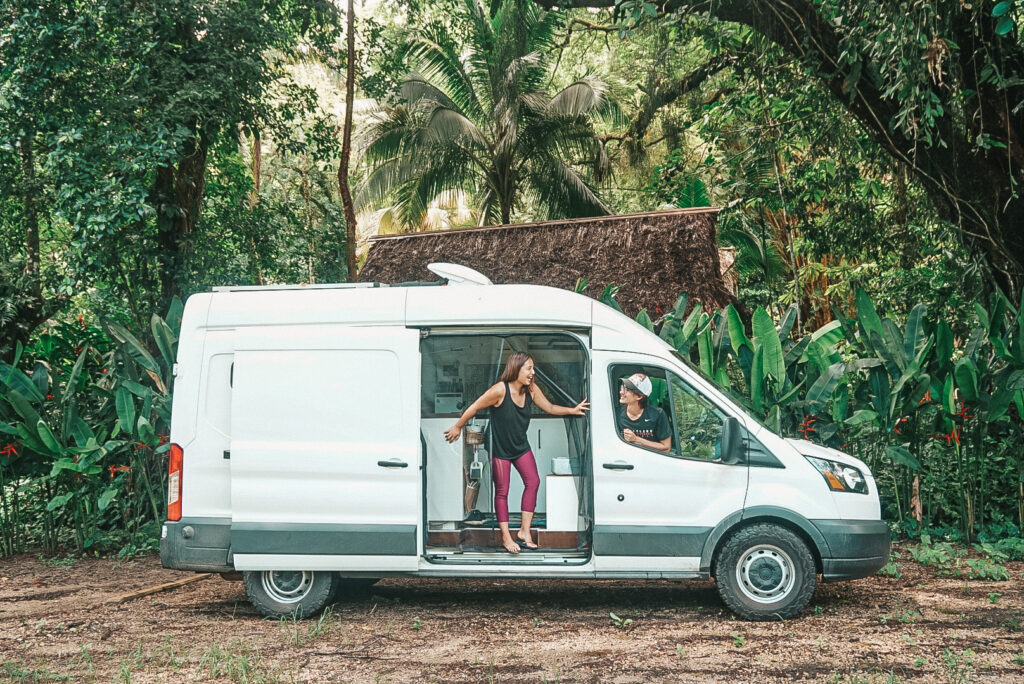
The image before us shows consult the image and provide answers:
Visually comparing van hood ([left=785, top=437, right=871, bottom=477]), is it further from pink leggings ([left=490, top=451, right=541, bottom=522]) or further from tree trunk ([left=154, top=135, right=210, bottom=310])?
tree trunk ([left=154, top=135, right=210, bottom=310])

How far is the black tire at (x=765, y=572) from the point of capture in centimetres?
618

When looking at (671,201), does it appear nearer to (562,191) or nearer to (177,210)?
(562,191)

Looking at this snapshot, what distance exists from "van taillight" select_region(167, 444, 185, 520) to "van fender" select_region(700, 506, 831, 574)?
3590mm

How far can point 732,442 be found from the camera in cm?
615

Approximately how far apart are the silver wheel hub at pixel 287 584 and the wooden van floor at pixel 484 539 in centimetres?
90

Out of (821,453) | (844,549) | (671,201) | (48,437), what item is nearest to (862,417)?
(821,453)

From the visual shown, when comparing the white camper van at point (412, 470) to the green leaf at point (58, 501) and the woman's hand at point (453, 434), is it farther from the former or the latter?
the green leaf at point (58, 501)

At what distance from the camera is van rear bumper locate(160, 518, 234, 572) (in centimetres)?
635

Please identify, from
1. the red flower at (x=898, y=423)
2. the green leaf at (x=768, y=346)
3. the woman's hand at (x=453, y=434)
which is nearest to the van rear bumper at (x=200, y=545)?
the woman's hand at (x=453, y=434)

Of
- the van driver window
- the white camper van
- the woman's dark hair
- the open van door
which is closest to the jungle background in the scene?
the van driver window

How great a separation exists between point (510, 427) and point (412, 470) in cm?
86

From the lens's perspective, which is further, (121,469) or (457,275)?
(121,469)

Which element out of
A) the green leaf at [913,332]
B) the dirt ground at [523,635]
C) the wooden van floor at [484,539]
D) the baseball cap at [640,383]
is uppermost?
the green leaf at [913,332]

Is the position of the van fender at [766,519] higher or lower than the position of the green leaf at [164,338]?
lower
